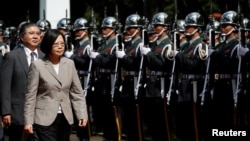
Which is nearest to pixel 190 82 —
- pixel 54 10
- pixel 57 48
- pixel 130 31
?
pixel 130 31

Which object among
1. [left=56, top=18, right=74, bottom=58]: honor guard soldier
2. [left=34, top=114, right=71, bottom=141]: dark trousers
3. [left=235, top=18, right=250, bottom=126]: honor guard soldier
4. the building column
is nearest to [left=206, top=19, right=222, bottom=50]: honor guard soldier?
[left=235, top=18, right=250, bottom=126]: honor guard soldier

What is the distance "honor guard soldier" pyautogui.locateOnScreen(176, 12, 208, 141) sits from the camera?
11.7 meters

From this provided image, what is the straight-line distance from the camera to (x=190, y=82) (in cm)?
1191

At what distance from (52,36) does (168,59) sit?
12.3 feet

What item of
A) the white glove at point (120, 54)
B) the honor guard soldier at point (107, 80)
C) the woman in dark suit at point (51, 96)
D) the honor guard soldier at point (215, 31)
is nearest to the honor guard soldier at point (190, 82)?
the honor guard soldier at point (215, 31)

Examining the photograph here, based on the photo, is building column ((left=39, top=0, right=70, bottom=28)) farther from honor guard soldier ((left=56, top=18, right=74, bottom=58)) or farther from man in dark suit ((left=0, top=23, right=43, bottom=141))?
man in dark suit ((left=0, top=23, right=43, bottom=141))

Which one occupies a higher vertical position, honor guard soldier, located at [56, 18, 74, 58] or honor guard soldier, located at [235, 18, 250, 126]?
honor guard soldier, located at [56, 18, 74, 58]

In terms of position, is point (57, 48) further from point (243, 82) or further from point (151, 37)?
point (151, 37)

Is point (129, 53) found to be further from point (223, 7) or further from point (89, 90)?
point (223, 7)

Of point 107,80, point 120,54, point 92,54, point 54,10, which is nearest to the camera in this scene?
point 120,54

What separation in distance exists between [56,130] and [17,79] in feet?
4.38

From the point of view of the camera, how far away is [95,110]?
14039mm

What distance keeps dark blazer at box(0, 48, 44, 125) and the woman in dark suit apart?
38.9 inches

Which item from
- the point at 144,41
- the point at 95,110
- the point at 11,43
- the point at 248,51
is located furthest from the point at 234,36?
the point at 11,43
